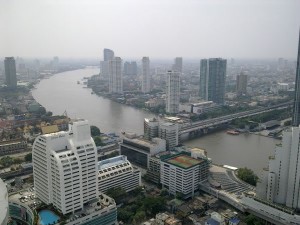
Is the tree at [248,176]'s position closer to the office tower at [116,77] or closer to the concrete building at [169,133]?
the concrete building at [169,133]

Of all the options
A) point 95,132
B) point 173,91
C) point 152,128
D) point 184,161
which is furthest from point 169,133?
point 173,91

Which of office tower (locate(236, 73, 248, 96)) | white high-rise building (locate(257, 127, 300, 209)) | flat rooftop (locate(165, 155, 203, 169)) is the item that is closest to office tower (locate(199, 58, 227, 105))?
office tower (locate(236, 73, 248, 96))

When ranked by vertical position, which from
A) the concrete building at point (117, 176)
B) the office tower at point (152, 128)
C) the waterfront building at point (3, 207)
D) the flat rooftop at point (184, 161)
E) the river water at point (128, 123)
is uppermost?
the waterfront building at point (3, 207)

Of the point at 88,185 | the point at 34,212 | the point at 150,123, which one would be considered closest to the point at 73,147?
the point at 88,185

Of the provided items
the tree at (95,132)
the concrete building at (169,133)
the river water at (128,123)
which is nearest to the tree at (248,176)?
the river water at (128,123)

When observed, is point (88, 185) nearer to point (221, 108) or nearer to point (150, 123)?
point (150, 123)

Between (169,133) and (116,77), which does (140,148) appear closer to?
(169,133)

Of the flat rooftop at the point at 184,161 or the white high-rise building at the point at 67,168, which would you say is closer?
the white high-rise building at the point at 67,168
